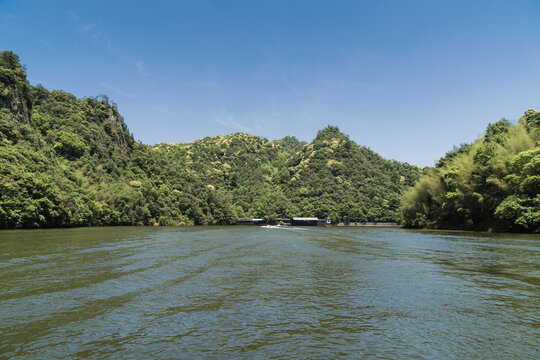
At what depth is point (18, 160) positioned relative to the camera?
202ft

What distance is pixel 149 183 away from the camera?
12369cm

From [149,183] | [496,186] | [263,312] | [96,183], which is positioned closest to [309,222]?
[149,183]

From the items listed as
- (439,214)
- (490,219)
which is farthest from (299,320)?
(439,214)

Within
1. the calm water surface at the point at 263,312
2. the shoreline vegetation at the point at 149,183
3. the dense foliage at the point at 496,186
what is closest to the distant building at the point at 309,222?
the shoreline vegetation at the point at 149,183

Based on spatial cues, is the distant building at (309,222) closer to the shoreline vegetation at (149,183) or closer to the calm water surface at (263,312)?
the shoreline vegetation at (149,183)

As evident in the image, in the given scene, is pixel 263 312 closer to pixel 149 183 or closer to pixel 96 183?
pixel 96 183

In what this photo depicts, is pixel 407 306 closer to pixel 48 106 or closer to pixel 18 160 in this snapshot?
pixel 18 160

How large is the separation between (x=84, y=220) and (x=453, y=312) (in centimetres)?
8046

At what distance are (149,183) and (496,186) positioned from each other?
108586 millimetres

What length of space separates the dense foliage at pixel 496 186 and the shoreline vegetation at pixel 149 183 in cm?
19

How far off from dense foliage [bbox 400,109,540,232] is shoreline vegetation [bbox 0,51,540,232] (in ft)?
0.64

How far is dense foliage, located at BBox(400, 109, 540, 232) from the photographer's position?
155ft

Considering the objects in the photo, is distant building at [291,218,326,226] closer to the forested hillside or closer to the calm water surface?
the forested hillside

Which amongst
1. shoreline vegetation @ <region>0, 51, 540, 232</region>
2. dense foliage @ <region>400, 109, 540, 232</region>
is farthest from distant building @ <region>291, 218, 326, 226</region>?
dense foliage @ <region>400, 109, 540, 232</region>
